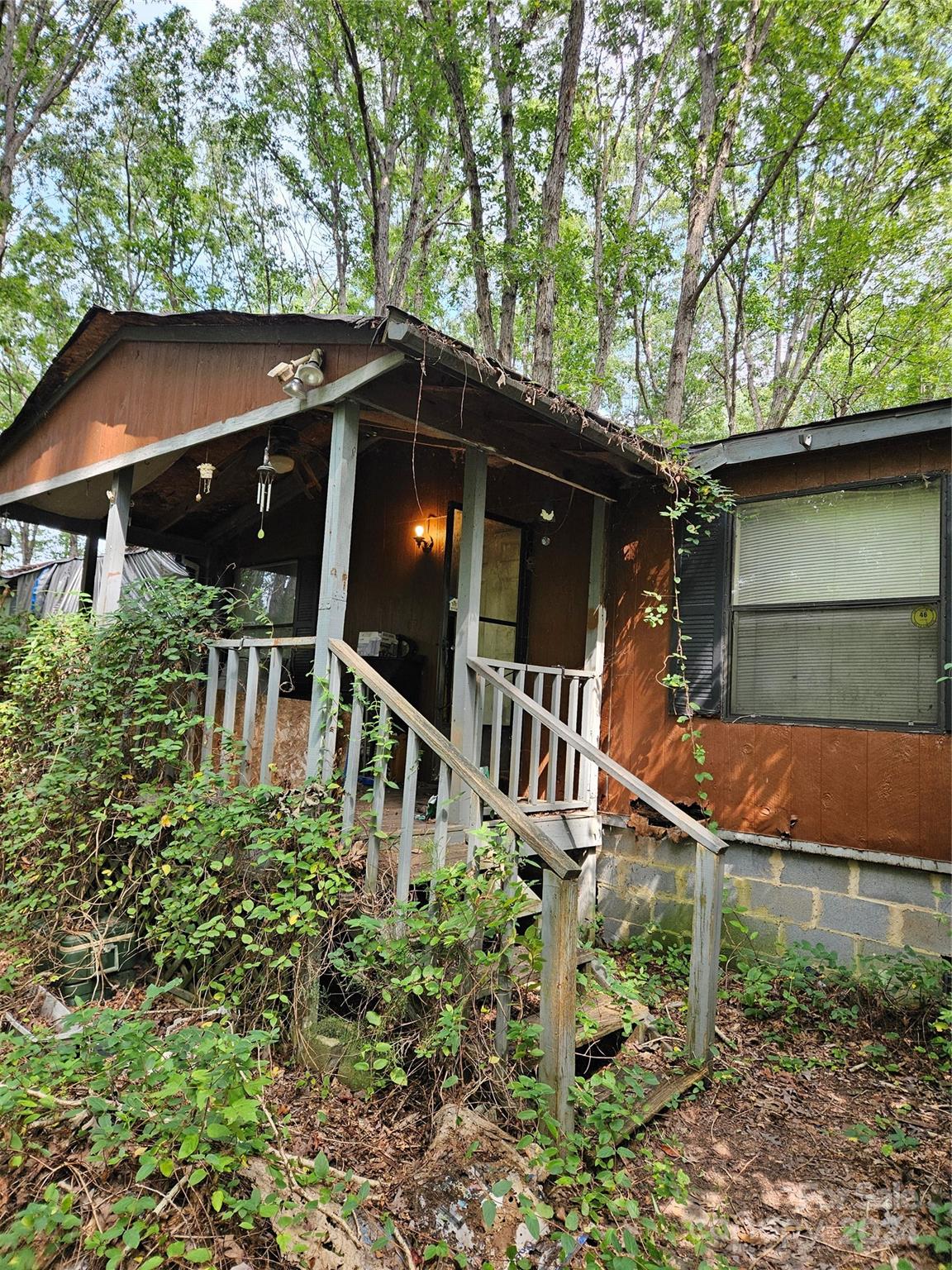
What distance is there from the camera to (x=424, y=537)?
6.32 meters

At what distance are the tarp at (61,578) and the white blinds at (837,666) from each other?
7.57 m

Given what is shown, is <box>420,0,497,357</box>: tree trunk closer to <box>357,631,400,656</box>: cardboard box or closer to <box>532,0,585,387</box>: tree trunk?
<box>532,0,585,387</box>: tree trunk

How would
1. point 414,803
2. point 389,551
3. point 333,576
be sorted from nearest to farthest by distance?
point 414,803 < point 333,576 < point 389,551

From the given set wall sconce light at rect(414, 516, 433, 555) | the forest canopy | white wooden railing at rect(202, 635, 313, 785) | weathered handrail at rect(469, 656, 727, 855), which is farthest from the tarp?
weathered handrail at rect(469, 656, 727, 855)

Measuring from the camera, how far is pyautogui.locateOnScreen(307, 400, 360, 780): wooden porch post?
10.8ft

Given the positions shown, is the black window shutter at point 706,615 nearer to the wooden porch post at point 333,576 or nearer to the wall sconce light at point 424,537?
the wall sconce light at point 424,537

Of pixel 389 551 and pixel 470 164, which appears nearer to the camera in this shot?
pixel 389 551

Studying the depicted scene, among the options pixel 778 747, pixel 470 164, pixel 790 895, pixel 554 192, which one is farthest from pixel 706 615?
pixel 470 164

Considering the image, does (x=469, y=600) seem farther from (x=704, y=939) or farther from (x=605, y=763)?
(x=704, y=939)

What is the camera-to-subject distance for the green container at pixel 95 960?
11.6ft

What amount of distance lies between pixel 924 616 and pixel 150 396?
5.15 m

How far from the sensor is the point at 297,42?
37.3ft

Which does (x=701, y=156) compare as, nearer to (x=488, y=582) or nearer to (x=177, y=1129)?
(x=488, y=582)

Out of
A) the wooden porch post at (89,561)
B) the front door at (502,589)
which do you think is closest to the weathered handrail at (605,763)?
the front door at (502,589)
